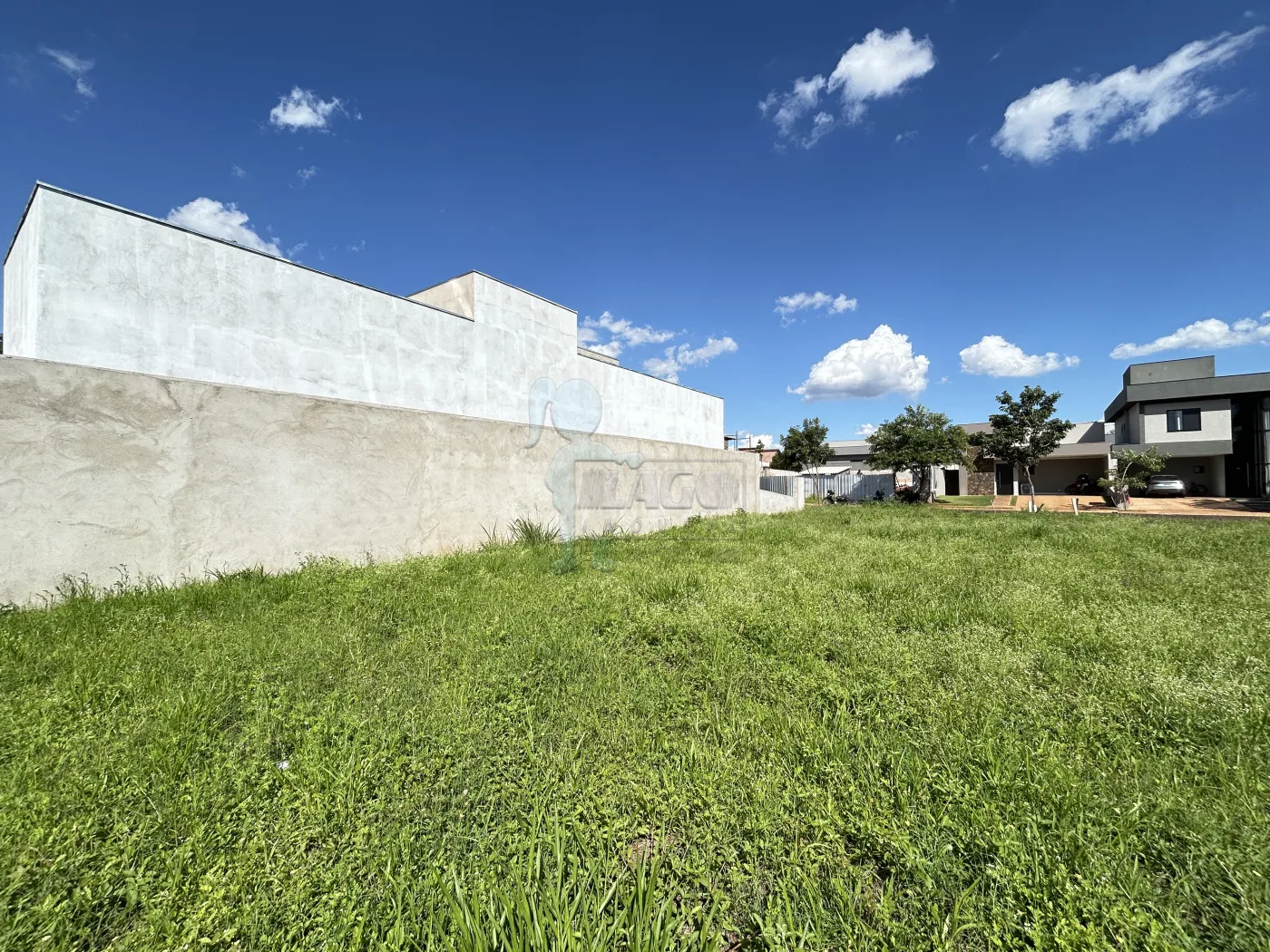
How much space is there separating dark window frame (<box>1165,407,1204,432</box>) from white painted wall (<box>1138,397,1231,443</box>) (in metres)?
0.04

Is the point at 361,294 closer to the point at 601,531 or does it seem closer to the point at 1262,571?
the point at 601,531

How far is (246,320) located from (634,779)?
9980 millimetres

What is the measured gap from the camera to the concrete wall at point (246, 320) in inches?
254

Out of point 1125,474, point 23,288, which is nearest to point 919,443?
point 1125,474

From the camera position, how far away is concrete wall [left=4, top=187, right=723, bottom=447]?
6.46 meters

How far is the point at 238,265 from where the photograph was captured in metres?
7.93

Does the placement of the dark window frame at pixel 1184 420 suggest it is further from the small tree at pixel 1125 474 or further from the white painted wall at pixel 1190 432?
the small tree at pixel 1125 474

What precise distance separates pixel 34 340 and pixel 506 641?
27.7 feet

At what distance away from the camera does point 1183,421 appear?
20703 mm

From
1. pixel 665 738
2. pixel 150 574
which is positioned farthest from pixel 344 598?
pixel 665 738

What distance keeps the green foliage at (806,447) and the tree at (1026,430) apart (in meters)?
14.0

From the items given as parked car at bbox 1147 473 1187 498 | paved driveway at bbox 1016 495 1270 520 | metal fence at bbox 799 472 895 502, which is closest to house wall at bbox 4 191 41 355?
metal fence at bbox 799 472 895 502

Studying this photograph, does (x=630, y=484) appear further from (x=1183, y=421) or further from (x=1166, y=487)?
(x=1183, y=421)

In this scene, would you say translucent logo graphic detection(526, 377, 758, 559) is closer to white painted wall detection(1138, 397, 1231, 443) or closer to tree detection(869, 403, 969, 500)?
tree detection(869, 403, 969, 500)
